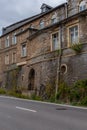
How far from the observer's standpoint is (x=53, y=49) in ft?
96.3

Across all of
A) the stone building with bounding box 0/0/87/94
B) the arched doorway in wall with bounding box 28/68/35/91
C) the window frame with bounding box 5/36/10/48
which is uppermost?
the window frame with bounding box 5/36/10/48

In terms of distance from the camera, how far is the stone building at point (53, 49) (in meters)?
25.6

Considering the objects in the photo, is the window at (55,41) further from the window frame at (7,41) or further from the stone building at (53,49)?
the window frame at (7,41)

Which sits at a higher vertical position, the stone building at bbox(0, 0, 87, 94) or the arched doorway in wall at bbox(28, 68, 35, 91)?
the stone building at bbox(0, 0, 87, 94)

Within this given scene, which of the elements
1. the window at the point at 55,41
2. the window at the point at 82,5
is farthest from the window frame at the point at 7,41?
the window at the point at 55,41

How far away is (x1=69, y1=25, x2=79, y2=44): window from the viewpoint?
87.5ft

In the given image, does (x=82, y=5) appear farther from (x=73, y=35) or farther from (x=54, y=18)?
(x=73, y=35)

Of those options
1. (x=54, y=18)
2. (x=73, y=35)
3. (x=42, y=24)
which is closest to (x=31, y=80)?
(x=54, y=18)

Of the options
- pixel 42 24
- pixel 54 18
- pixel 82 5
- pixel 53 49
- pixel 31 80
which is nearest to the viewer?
pixel 53 49

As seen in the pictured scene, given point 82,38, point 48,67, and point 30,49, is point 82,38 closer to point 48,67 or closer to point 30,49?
point 48,67

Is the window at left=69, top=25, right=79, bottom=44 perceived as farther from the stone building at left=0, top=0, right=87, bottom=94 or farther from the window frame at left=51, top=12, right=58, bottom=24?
the window frame at left=51, top=12, right=58, bottom=24

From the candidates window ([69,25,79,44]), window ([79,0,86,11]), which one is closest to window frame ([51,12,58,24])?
window ([79,0,86,11])

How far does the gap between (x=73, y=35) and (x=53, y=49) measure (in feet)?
10.1

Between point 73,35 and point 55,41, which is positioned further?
point 55,41
